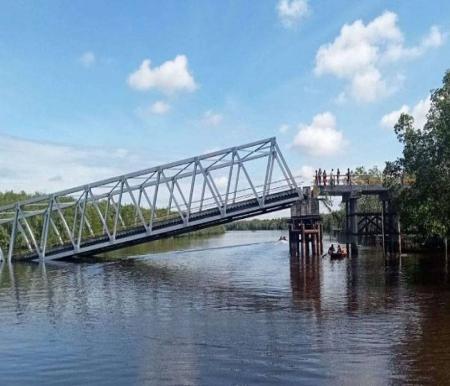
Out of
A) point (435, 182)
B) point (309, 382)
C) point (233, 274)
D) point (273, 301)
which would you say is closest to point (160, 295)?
point (273, 301)

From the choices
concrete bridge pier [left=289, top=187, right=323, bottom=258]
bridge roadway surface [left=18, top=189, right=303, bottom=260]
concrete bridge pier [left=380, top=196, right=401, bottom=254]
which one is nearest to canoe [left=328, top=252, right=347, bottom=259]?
concrete bridge pier [left=289, top=187, right=323, bottom=258]

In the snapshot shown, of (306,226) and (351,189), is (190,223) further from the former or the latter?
(351,189)

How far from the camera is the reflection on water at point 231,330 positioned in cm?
1320

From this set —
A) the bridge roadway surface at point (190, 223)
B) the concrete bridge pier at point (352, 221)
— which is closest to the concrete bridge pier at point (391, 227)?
the concrete bridge pier at point (352, 221)

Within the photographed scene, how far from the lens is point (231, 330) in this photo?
58.7 ft

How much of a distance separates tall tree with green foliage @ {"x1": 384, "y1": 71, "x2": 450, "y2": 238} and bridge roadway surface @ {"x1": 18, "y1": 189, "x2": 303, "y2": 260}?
13.3m

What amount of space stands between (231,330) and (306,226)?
126 feet

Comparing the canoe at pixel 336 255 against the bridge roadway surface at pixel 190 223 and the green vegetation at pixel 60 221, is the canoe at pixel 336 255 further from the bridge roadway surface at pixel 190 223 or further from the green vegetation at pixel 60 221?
the green vegetation at pixel 60 221

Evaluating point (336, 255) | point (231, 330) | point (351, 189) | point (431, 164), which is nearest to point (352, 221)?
point (351, 189)

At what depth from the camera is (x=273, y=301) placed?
2402cm

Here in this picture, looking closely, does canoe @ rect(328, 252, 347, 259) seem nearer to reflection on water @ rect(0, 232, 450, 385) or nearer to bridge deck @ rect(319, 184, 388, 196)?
bridge deck @ rect(319, 184, 388, 196)

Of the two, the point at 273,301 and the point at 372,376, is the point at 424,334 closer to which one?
A: the point at 372,376

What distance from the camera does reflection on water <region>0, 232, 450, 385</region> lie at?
1320cm

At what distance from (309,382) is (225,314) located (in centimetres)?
899
